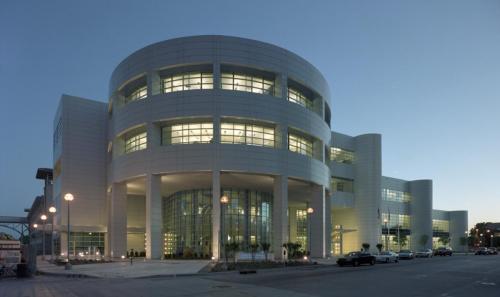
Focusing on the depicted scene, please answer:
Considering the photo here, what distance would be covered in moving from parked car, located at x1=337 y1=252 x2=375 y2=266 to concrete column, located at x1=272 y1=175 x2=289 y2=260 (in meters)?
13.1

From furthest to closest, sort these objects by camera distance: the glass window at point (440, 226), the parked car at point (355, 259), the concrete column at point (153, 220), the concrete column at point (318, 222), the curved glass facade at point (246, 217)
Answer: the glass window at point (440, 226)
the concrete column at point (318, 222)
the curved glass facade at point (246, 217)
the concrete column at point (153, 220)
the parked car at point (355, 259)

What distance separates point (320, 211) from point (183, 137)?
2304 centimetres

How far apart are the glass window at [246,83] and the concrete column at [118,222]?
19.6 meters

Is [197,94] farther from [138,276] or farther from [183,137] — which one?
[138,276]

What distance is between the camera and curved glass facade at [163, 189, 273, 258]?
65.4 metres

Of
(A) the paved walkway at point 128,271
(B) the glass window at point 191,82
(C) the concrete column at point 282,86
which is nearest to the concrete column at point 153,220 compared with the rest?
(B) the glass window at point 191,82

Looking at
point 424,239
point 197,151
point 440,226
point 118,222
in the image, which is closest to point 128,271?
point 197,151

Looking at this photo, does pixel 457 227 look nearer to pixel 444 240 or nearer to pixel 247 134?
pixel 444 240

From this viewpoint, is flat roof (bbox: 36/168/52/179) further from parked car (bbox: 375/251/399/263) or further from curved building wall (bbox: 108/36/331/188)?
parked car (bbox: 375/251/399/263)

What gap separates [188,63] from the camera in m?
60.4

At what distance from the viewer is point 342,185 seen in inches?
3856

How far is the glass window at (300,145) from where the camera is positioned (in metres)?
68.0

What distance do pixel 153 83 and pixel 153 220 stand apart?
1666 cm

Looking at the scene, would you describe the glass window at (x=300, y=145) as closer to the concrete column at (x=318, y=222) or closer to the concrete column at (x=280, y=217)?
the concrete column at (x=318, y=222)
